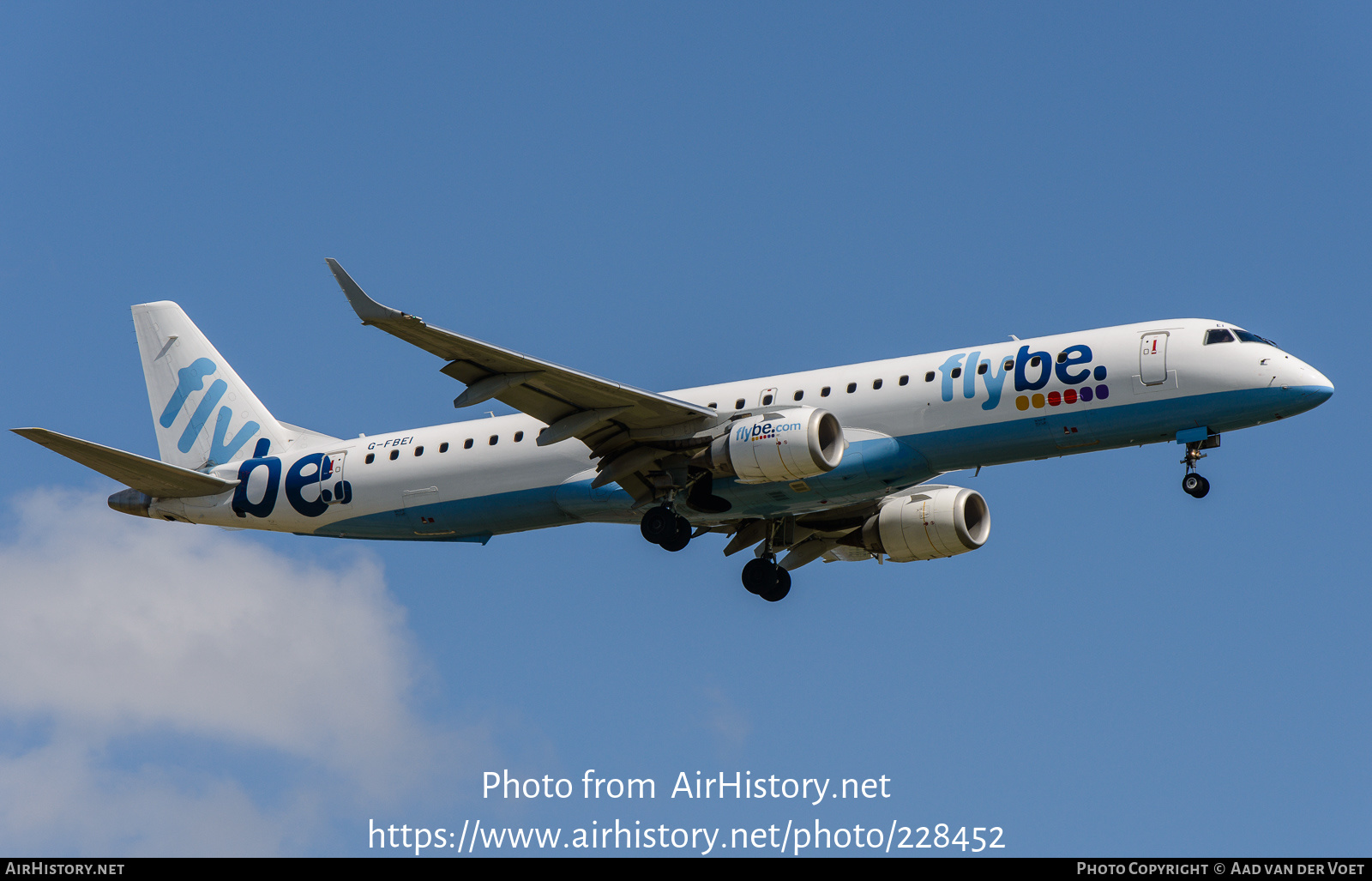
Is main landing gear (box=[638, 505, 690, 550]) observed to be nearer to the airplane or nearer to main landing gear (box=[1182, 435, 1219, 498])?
the airplane

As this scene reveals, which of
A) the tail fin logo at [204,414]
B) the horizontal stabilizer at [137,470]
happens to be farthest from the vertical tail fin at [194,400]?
the horizontal stabilizer at [137,470]

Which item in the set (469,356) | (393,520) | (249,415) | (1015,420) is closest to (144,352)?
(249,415)

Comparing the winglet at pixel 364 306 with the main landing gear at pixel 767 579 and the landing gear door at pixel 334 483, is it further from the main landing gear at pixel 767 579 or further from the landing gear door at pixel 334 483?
the main landing gear at pixel 767 579

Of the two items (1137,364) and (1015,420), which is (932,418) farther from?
(1137,364)

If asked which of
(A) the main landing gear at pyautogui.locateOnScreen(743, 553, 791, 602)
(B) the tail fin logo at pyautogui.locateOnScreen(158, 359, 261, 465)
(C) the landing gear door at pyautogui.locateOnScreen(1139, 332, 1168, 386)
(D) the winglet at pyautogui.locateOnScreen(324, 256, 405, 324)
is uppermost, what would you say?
(B) the tail fin logo at pyautogui.locateOnScreen(158, 359, 261, 465)

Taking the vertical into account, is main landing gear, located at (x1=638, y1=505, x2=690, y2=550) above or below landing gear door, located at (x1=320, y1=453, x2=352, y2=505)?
below

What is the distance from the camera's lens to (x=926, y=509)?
39.8 meters

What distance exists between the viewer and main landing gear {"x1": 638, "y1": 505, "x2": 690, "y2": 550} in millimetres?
36594

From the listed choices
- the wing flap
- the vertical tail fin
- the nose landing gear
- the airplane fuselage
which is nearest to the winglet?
the wing flap

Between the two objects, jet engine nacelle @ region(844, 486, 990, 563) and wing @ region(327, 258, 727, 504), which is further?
jet engine nacelle @ region(844, 486, 990, 563)

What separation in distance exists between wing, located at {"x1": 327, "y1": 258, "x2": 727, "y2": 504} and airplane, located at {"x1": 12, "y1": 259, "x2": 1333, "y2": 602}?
0.05 m

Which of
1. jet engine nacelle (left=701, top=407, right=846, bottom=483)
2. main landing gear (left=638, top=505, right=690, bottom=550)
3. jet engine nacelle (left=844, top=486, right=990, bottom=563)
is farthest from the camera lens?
jet engine nacelle (left=844, top=486, right=990, bottom=563)

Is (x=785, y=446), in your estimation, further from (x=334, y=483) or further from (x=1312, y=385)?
(x=334, y=483)

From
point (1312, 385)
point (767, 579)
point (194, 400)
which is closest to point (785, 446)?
point (767, 579)
